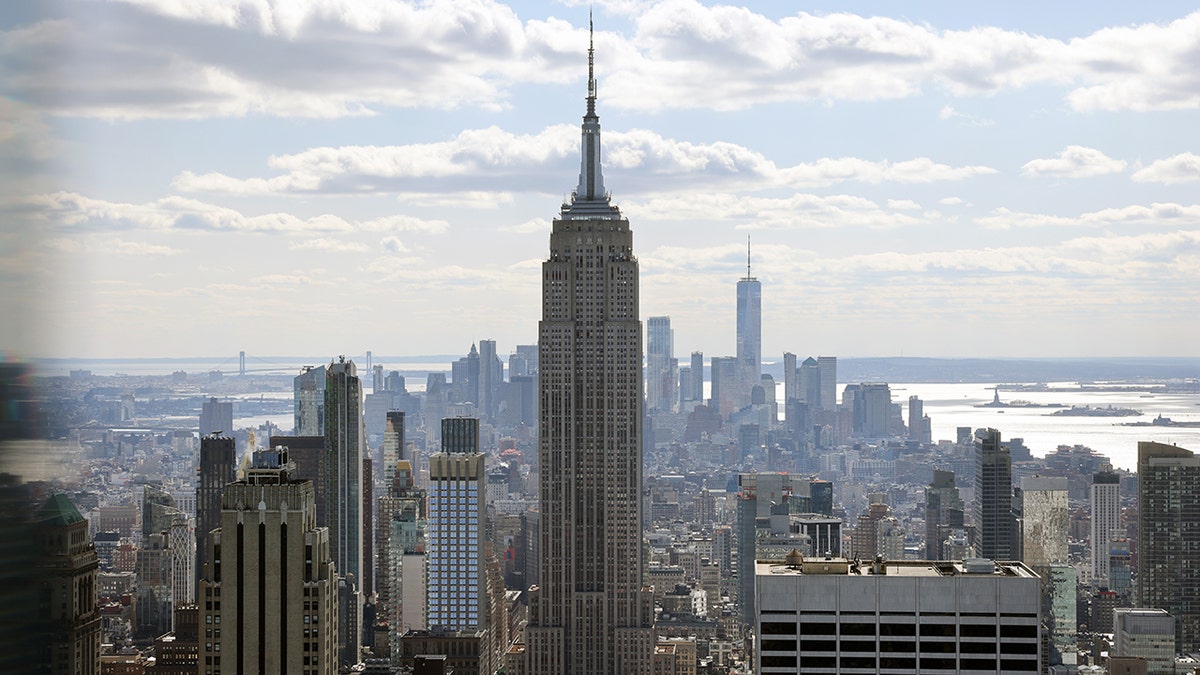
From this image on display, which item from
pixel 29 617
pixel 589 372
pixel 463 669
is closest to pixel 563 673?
pixel 463 669

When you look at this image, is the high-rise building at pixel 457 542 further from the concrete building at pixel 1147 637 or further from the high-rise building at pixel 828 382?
the concrete building at pixel 1147 637

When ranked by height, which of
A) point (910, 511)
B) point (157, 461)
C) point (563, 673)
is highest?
point (157, 461)

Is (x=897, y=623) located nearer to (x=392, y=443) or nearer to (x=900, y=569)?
A: (x=900, y=569)

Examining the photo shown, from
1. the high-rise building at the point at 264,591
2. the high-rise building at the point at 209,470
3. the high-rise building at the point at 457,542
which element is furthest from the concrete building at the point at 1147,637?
the high-rise building at the point at 264,591

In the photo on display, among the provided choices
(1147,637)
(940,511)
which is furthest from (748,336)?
(1147,637)

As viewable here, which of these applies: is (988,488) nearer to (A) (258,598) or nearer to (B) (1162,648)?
(B) (1162,648)
